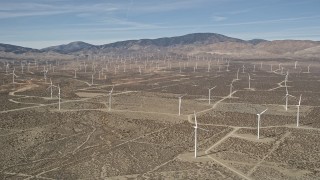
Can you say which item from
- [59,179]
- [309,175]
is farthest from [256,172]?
[59,179]

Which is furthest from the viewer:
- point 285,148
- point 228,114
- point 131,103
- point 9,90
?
point 9,90

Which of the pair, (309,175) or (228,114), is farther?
(228,114)

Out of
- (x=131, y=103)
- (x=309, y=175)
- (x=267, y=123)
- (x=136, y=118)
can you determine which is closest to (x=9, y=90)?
(x=131, y=103)

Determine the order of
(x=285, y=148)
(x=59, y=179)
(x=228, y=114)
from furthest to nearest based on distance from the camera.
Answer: (x=228, y=114), (x=285, y=148), (x=59, y=179)

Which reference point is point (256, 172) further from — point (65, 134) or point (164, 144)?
point (65, 134)

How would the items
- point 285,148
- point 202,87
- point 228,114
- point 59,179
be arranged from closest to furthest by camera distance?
1. point 59,179
2. point 285,148
3. point 228,114
4. point 202,87

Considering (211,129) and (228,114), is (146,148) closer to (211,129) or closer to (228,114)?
(211,129)

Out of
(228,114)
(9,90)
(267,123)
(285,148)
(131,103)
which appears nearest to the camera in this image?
(285,148)

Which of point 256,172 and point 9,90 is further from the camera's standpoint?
point 9,90
